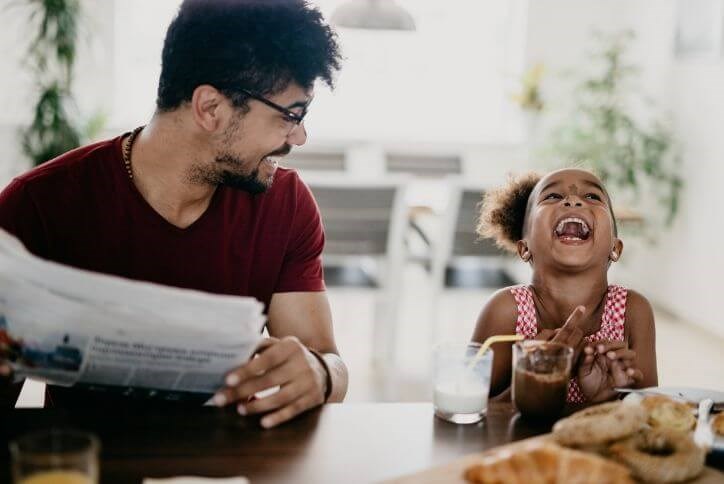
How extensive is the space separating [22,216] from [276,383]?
0.59m

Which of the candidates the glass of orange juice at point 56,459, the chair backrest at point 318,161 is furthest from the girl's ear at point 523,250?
the chair backrest at point 318,161

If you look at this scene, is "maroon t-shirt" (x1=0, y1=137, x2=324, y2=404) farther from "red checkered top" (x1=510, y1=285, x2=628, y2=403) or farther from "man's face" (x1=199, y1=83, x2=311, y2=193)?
"red checkered top" (x1=510, y1=285, x2=628, y2=403)

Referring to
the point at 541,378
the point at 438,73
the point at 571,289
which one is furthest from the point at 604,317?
the point at 438,73

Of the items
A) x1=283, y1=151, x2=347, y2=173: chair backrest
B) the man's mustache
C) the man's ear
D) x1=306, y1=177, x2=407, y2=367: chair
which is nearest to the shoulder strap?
the man's mustache

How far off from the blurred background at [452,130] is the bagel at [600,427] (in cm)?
253

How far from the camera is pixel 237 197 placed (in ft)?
5.90

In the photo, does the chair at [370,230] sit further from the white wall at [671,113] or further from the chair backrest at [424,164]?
the white wall at [671,113]

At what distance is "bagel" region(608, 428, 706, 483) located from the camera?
109 cm

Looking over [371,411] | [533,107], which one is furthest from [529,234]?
[533,107]

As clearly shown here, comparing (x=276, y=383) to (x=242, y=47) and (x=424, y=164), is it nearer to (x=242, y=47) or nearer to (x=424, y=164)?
(x=242, y=47)

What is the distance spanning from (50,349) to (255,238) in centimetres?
61

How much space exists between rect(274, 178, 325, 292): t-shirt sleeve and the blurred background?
178cm

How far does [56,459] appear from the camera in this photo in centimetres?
85

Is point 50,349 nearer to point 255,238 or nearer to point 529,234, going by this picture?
point 255,238
